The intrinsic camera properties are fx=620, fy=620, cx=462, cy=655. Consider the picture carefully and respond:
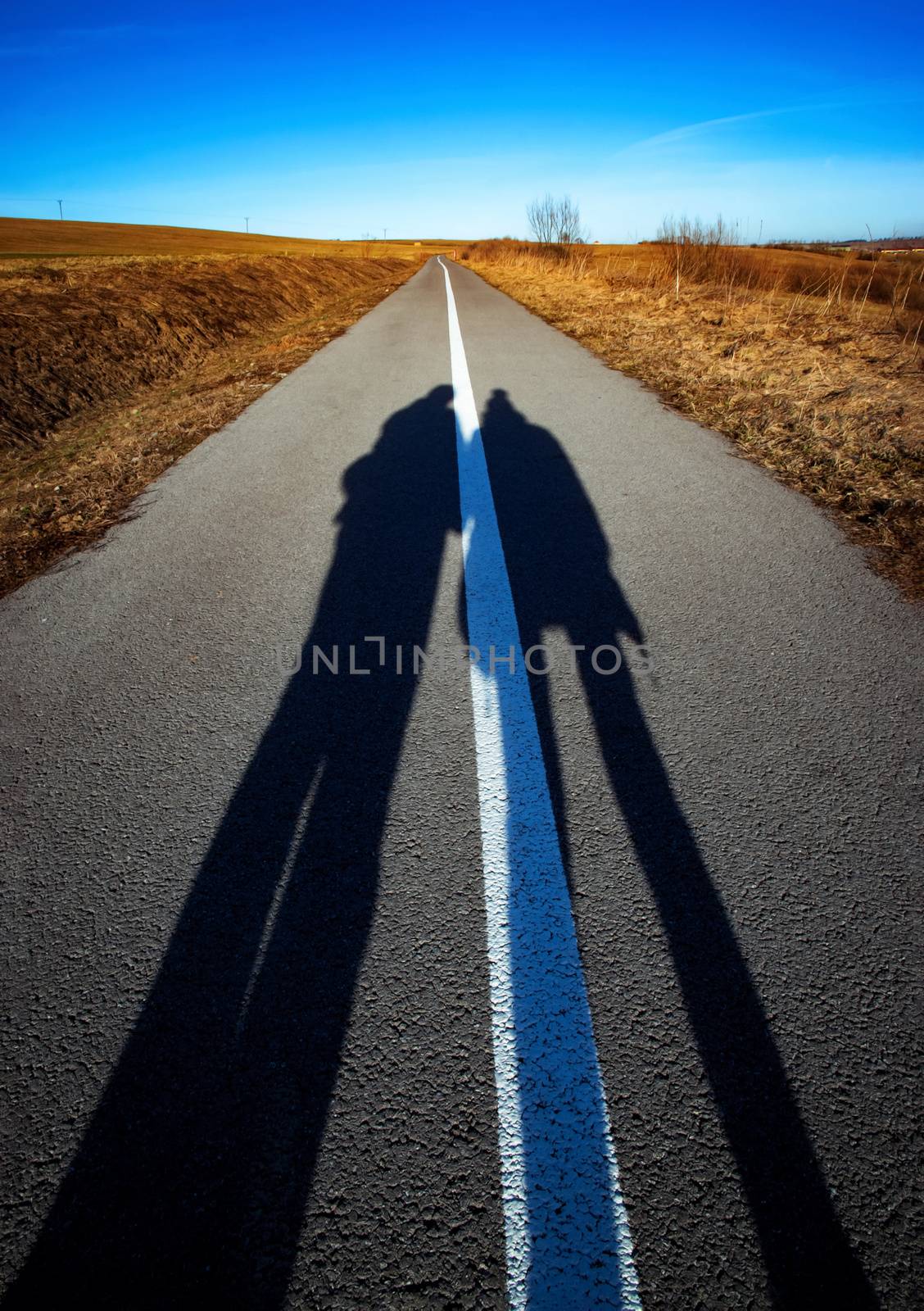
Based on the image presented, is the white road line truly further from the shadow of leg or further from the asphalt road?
the shadow of leg

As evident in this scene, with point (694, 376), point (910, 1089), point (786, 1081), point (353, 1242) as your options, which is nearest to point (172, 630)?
point (353, 1242)

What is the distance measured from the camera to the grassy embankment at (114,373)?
4910 mm

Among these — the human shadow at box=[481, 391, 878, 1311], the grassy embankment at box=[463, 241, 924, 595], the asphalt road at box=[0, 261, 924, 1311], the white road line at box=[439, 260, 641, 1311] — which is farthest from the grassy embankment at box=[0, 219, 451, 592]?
the grassy embankment at box=[463, 241, 924, 595]

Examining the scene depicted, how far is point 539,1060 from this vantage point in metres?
1.44

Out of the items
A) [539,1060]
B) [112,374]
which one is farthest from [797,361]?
[112,374]

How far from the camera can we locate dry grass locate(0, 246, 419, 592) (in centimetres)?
489

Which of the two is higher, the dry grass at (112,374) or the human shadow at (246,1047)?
the dry grass at (112,374)

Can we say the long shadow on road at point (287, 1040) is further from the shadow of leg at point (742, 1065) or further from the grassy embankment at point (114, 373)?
the grassy embankment at point (114, 373)

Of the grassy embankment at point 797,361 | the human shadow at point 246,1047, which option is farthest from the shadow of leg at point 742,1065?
the grassy embankment at point 797,361

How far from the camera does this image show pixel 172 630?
314 centimetres

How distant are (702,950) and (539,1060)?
1.72 ft

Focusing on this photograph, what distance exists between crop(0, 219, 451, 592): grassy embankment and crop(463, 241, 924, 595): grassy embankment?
17.0 feet

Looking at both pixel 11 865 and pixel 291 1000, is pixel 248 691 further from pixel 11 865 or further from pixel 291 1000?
pixel 291 1000

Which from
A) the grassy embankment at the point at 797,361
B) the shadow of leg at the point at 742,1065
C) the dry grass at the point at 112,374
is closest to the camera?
the shadow of leg at the point at 742,1065
